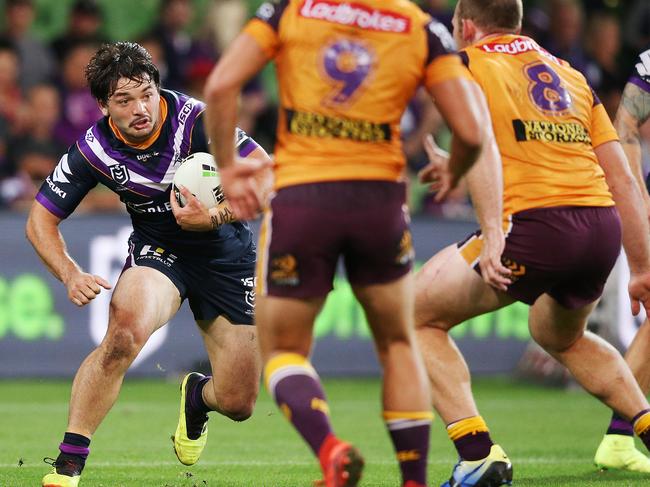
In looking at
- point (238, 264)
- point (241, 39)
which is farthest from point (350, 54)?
point (238, 264)

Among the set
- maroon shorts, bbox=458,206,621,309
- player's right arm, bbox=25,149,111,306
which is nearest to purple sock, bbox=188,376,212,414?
player's right arm, bbox=25,149,111,306

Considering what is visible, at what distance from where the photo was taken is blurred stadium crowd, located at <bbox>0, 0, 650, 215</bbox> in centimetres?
1362

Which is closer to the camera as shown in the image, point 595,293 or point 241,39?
point 241,39

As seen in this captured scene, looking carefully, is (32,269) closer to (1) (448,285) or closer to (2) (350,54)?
(1) (448,285)

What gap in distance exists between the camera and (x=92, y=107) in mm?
14078

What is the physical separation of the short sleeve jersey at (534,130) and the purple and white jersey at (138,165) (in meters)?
1.30

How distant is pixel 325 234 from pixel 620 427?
3177 millimetres

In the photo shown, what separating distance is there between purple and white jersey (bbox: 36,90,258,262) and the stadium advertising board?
5.19m

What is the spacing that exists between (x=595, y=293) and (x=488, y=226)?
84 cm

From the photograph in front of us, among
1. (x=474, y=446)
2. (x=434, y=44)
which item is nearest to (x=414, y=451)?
(x=474, y=446)

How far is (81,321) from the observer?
12.1 m

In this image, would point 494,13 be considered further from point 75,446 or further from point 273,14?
point 75,446

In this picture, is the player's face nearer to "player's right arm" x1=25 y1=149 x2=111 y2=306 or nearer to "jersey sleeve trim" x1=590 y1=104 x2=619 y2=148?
"player's right arm" x1=25 y1=149 x2=111 y2=306

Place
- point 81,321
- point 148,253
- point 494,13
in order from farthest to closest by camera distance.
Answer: point 81,321 < point 148,253 < point 494,13
